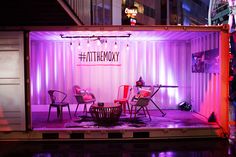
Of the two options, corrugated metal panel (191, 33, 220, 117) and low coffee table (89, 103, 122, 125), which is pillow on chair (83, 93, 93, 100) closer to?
low coffee table (89, 103, 122, 125)

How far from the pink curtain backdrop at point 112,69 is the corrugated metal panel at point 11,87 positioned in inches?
120

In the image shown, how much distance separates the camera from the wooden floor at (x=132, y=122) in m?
7.36

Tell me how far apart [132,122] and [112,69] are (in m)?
2.87

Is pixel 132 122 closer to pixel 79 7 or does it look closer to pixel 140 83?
pixel 140 83

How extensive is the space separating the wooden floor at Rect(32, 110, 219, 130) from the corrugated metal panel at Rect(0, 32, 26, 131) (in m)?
0.53

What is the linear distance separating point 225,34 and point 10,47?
17.5ft

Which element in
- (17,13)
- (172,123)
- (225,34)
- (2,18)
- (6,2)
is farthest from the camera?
(172,123)

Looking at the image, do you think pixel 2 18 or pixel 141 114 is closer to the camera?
pixel 2 18

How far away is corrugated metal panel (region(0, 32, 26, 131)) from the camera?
23.6ft

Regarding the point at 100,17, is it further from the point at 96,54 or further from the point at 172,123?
the point at 172,123

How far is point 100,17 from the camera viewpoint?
1492cm

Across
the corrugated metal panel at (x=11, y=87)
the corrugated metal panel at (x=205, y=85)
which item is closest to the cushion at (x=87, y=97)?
the corrugated metal panel at (x=11, y=87)

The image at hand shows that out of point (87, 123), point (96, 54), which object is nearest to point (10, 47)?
point (87, 123)

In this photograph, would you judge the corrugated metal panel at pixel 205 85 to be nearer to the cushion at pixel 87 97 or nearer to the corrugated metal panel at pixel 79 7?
the cushion at pixel 87 97
